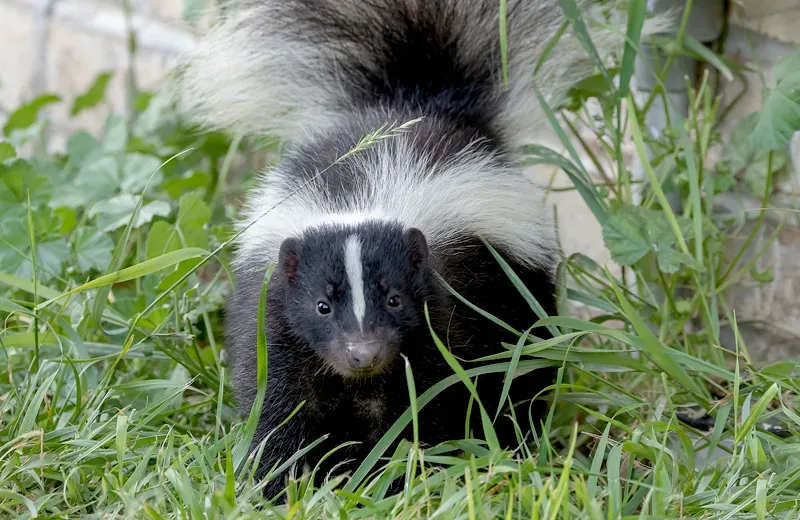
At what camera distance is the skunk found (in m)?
2.86

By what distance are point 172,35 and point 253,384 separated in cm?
445

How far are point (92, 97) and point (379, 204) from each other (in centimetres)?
338

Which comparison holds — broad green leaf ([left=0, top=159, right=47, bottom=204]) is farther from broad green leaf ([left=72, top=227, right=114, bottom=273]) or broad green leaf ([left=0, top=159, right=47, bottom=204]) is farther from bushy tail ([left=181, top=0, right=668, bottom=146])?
bushy tail ([left=181, top=0, right=668, bottom=146])

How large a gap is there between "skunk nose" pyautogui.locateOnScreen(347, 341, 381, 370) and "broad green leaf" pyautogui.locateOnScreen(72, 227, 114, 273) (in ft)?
5.67

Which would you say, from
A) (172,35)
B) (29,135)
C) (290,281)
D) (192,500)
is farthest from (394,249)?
(172,35)

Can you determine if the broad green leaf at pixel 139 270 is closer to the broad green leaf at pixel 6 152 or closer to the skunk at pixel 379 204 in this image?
the skunk at pixel 379 204

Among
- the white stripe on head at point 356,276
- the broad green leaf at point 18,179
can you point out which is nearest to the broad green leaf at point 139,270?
the white stripe on head at point 356,276

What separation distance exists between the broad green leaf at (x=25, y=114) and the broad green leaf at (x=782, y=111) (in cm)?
416

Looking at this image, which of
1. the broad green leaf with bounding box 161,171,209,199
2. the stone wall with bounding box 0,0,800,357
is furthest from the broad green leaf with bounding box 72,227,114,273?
the stone wall with bounding box 0,0,800,357

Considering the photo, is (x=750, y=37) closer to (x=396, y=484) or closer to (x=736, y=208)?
(x=736, y=208)

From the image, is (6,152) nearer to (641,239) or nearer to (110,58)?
(641,239)

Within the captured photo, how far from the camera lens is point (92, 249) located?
4.02m

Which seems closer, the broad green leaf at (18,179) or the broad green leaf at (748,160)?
the broad green leaf at (748,160)

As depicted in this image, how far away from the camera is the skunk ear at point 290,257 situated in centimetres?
291
